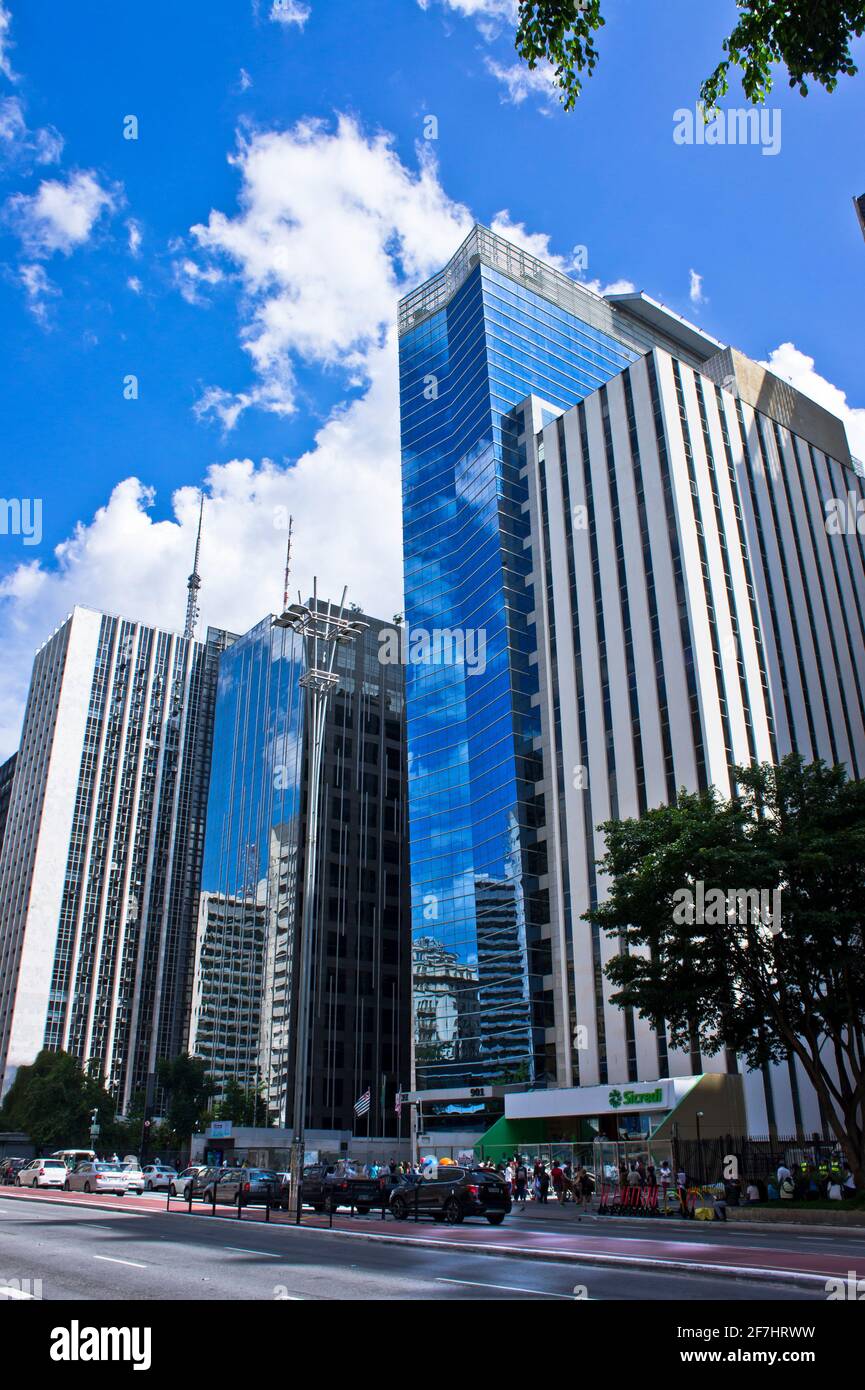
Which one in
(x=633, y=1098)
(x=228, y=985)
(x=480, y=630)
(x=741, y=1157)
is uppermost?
(x=480, y=630)

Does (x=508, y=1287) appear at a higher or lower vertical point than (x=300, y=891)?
lower

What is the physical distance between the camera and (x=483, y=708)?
73.8 m

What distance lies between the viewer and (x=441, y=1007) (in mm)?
72438

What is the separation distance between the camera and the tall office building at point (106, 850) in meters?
125

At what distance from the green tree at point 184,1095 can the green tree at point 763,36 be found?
9348 centimetres

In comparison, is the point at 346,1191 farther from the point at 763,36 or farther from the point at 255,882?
the point at 255,882

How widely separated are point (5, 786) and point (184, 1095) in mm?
79527

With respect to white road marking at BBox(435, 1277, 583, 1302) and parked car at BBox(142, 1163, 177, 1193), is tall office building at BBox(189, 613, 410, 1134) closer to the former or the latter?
parked car at BBox(142, 1163, 177, 1193)

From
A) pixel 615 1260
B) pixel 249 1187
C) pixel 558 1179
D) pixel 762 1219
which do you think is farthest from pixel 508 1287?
pixel 558 1179

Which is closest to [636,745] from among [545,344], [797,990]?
[797,990]

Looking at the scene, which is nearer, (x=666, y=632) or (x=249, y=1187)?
(x=249, y=1187)

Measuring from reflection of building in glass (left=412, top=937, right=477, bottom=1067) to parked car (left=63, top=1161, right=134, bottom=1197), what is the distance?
87.2 ft

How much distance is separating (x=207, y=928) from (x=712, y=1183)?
8396 cm
